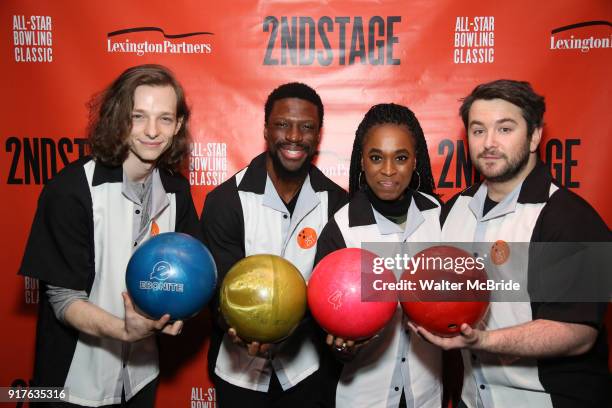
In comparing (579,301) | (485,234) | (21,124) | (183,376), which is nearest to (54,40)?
(21,124)

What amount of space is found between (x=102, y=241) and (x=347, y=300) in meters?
1.24

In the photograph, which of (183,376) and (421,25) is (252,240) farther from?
(421,25)

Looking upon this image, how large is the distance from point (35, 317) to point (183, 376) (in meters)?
1.16

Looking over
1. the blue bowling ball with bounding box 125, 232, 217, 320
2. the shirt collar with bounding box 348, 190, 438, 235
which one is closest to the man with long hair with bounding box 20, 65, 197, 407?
the blue bowling ball with bounding box 125, 232, 217, 320

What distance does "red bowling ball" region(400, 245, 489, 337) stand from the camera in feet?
6.41

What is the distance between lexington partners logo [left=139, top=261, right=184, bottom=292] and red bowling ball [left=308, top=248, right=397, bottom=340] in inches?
23.0

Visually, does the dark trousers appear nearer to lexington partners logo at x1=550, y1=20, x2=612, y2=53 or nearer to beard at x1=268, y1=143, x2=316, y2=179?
beard at x1=268, y1=143, x2=316, y2=179

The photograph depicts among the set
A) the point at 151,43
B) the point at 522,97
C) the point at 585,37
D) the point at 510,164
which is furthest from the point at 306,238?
the point at 585,37

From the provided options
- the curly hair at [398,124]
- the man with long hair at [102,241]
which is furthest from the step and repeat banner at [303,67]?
the man with long hair at [102,241]

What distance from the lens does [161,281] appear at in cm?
207

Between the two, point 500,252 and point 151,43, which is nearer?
point 500,252

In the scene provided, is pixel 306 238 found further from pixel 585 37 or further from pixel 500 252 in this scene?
pixel 585 37

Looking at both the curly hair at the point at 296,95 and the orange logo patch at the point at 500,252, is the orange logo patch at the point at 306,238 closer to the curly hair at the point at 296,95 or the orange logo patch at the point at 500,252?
the curly hair at the point at 296,95

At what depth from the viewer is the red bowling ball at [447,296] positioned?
1953mm
